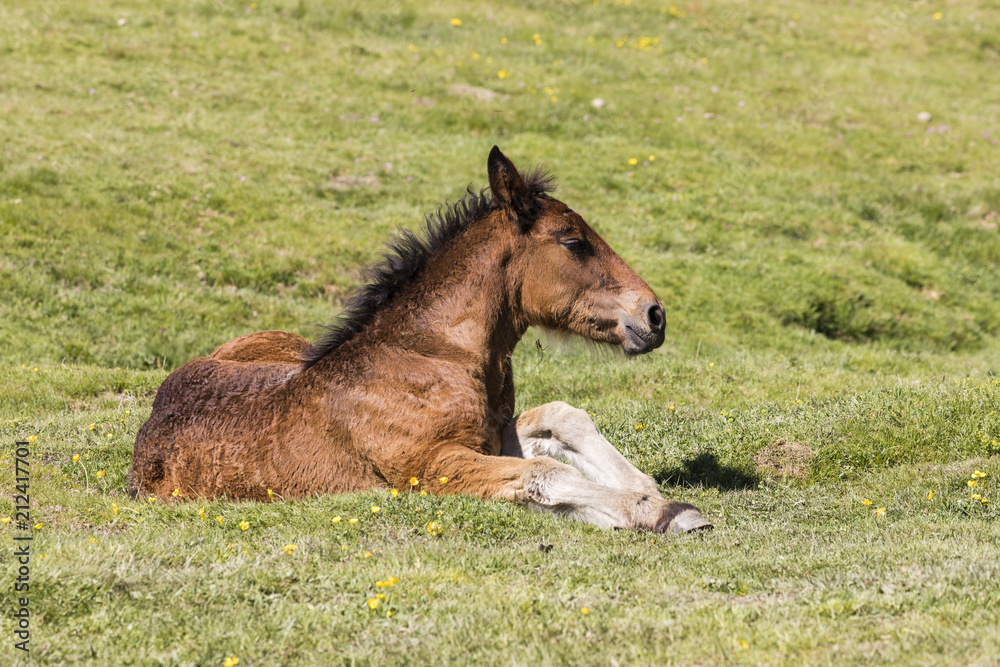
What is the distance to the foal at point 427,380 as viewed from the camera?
7.02 m

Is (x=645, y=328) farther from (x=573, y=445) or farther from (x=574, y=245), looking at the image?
(x=573, y=445)

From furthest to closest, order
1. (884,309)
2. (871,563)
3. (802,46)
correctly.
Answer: (802,46) → (884,309) → (871,563)

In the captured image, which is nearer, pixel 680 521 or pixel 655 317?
pixel 680 521

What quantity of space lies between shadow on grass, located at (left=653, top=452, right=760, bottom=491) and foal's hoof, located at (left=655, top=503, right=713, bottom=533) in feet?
5.48

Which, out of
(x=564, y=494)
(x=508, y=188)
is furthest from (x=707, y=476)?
(x=508, y=188)

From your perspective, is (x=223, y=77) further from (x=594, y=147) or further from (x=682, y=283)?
(x=682, y=283)

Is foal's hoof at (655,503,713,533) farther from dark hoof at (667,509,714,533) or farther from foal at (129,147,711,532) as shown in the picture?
foal at (129,147,711,532)

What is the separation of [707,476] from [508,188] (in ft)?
10.4

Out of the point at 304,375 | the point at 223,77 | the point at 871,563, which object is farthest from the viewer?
the point at 223,77

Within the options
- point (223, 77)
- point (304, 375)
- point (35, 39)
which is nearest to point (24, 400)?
point (304, 375)

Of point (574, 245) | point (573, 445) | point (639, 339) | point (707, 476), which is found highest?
point (574, 245)

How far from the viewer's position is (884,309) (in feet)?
55.1

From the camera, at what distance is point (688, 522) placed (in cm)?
633

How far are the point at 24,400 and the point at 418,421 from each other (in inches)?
273
